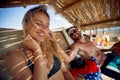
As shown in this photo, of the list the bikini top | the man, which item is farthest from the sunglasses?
the bikini top

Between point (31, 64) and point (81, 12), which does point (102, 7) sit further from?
point (31, 64)

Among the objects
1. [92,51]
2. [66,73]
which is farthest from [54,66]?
[92,51]

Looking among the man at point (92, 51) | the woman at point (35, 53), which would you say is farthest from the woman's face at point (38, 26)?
the man at point (92, 51)

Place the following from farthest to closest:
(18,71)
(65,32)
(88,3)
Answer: (88,3) → (65,32) → (18,71)

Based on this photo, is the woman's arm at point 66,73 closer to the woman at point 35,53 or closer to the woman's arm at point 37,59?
the woman at point 35,53

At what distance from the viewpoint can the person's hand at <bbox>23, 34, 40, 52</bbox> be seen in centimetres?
61

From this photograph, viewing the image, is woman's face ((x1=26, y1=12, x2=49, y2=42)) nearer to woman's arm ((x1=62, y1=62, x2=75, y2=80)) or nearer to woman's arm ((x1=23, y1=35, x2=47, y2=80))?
woman's arm ((x1=23, y1=35, x2=47, y2=80))

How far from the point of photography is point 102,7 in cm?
83

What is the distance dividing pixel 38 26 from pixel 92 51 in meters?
0.27

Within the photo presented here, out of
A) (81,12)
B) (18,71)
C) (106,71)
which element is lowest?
(106,71)

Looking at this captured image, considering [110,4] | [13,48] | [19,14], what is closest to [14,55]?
[13,48]

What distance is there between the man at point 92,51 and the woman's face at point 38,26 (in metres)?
0.11

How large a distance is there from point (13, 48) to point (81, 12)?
0.33 meters

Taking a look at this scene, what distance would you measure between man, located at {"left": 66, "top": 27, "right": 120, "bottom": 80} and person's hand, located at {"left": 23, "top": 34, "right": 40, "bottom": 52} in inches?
6.1
